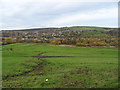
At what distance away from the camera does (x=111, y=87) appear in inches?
583

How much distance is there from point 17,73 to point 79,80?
10.7 metres

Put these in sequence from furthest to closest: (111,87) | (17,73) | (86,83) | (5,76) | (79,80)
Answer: (17,73) < (5,76) < (79,80) < (86,83) < (111,87)

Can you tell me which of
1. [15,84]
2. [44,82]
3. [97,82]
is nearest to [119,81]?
[97,82]

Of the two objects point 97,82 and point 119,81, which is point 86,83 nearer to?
point 97,82

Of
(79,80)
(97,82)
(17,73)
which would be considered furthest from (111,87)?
(17,73)

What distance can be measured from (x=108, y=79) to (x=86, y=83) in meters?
3.44

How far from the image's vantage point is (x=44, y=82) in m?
16.7

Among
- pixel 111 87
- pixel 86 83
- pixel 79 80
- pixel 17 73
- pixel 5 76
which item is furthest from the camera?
pixel 17 73

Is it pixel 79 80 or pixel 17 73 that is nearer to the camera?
pixel 79 80

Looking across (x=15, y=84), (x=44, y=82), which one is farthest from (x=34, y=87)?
(x=15, y=84)

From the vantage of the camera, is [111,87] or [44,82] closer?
[111,87]

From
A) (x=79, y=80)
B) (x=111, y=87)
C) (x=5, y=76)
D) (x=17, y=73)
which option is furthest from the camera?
(x=17, y=73)

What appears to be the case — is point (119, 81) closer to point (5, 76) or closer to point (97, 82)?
point (97, 82)

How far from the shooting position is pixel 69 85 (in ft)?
51.5
